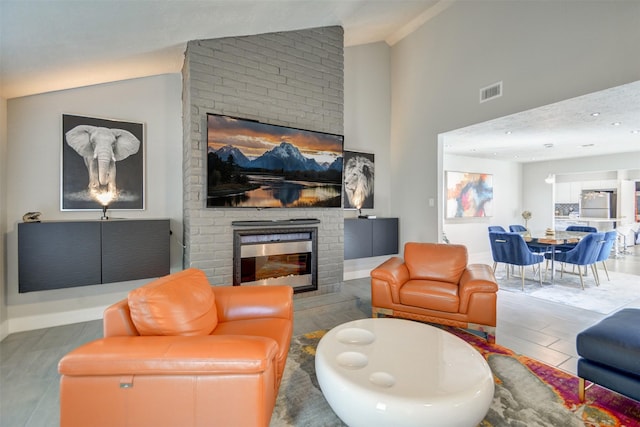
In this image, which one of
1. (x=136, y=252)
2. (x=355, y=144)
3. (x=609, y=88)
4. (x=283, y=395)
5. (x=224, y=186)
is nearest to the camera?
(x=283, y=395)

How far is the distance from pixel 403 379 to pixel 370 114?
4589mm

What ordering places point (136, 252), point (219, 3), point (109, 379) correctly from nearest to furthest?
point (109, 379), point (219, 3), point (136, 252)

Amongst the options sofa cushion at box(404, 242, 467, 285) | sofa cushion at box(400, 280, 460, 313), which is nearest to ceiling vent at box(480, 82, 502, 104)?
sofa cushion at box(404, 242, 467, 285)

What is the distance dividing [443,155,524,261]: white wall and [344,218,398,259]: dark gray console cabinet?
2.10m

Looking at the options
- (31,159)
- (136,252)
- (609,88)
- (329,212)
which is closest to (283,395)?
(136,252)

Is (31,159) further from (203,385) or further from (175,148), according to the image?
(203,385)

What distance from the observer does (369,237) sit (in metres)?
4.91

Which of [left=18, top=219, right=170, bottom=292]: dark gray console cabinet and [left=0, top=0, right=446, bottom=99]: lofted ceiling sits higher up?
[left=0, top=0, right=446, bottom=99]: lofted ceiling

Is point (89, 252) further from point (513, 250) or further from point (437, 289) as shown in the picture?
point (513, 250)

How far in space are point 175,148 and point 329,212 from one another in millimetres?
2177

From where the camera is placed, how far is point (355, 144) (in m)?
5.09

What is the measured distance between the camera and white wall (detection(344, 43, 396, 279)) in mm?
5027

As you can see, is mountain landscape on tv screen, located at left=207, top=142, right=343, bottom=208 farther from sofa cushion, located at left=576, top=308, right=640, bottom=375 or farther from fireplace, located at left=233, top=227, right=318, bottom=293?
sofa cushion, located at left=576, top=308, right=640, bottom=375

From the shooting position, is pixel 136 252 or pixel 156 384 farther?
pixel 136 252
